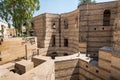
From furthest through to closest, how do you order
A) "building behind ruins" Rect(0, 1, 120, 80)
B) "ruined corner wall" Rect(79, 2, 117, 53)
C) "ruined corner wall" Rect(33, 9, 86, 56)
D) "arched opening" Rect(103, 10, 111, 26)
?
1. "ruined corner wall" Rect(33, 9, 86, 56)
2. "arched opening" Rect(103, 10, 111, 26)
3. "ruined corner wall" Rect(79, 2, 117, 53)
4. "building behind ruins" Rect(0, 1, 120, 80)

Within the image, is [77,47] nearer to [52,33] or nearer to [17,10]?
[52,33]

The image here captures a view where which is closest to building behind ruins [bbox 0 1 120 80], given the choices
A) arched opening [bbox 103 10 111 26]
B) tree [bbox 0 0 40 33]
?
arched opening [bbox 103 10 111 26]

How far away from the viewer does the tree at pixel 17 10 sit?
11023 mm

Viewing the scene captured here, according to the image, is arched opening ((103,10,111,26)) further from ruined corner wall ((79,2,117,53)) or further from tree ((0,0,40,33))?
tree ((0,0,40,33))

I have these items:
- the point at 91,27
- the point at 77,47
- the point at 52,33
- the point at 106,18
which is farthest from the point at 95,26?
the point at 52,33

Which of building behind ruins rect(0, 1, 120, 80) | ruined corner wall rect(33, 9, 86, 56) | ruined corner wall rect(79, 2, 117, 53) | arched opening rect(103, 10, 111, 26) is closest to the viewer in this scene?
building behind ruins rect(0, 1, 120, 80)

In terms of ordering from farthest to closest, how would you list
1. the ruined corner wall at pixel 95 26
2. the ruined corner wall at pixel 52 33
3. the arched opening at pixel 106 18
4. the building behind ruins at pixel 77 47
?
1. the ruined corner wall at pixel 52 33
2. the arched opening at pixel 106 18
3. the ruined corner wall at pixel 95 26
4. the building behind ruins at pixel 77 47

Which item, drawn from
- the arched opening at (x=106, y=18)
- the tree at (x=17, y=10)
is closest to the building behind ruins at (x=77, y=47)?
the arched opening at (x=106, y=18)

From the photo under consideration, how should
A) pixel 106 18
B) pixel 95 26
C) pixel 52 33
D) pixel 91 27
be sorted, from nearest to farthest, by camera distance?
pixel 95 26 < pixel 91 27 < pixel 106 18 < pixel 52 33

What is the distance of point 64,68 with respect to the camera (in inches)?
335

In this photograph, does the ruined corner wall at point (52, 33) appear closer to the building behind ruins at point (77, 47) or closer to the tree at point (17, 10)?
the building behind ruins at point (77, 47)

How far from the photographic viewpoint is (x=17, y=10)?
11.3 metres

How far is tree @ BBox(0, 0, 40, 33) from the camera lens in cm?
1102

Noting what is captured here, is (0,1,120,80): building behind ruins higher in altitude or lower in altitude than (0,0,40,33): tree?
lower
